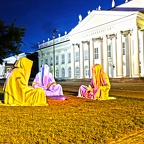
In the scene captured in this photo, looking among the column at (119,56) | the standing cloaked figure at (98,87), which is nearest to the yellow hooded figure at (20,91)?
the standing cloaked figure at (98,87)

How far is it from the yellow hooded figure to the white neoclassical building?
84.9ft

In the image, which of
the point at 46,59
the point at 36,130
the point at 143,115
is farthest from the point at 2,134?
the point at 46,59

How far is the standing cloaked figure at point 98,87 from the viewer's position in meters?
11.9

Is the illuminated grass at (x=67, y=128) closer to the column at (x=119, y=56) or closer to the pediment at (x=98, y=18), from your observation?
the column at (x=119, y=56)

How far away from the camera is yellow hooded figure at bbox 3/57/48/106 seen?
29.9 ft

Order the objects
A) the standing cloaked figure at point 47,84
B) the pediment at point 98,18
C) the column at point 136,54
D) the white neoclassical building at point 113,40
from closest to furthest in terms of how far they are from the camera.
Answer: the standing cloaked figure at point 47,84 → the column at point 136,54 → the white neoclassical building at point 113,40 → the pediment at point 98,18

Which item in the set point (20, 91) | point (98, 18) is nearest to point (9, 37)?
point (20, 91)

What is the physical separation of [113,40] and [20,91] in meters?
33.2

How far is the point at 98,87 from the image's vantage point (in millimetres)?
12109

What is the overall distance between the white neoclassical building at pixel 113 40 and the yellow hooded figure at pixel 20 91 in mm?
25873

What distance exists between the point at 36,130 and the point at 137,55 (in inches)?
1181

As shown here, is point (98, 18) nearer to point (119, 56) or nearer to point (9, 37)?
point (119, 56)

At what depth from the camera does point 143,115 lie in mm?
6895

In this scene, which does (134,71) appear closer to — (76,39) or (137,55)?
(137,55)
